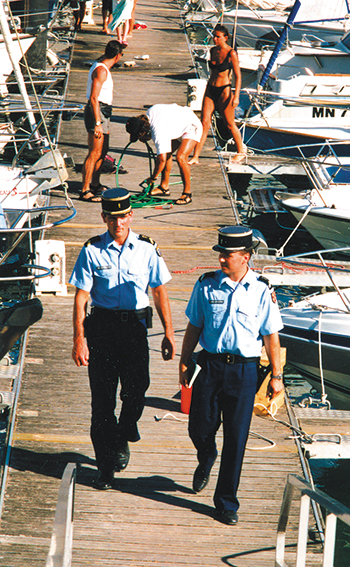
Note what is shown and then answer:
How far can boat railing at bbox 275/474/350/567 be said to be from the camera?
2.86 meters

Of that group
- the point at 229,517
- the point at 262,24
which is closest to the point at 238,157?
the point at 229,517

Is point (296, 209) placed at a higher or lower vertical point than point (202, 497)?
lower

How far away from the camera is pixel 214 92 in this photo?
33.7ft

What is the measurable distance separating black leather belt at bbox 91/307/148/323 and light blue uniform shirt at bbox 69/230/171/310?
0.02 meters

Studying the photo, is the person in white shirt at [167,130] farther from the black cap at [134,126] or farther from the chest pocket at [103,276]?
the chest pocket at [103,276]

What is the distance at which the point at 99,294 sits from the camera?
4.33 meters

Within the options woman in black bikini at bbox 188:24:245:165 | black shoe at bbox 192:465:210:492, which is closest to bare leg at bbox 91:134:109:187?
woman in black bikini at bbox 188:24:245:165

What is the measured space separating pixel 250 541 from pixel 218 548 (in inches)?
8.3

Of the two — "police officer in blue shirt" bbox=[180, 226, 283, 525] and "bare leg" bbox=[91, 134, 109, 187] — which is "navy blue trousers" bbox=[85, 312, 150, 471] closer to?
"police officer in blue shirt" bbox=[180, 226, 283, 525]

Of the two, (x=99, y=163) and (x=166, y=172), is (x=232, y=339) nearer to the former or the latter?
(x=99, y=163)


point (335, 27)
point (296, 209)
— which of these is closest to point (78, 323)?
point (296, 209)

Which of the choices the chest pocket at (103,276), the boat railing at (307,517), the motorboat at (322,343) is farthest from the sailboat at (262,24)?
the boat railing at (307,517)

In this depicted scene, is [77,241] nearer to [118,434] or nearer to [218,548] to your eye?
[118,434]

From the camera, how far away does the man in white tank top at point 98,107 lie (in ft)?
27.2
